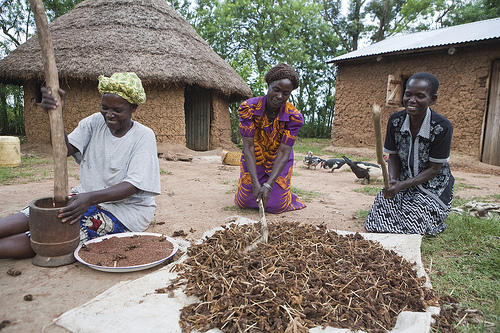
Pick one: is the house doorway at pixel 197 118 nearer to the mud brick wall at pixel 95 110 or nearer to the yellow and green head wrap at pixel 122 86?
the mud brick wall at pixel 95 110

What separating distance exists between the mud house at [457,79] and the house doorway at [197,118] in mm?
4461

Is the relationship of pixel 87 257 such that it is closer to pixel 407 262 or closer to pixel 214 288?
pixel 214 288

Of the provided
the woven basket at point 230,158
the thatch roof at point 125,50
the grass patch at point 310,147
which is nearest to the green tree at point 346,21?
the grass patch at point 310,147

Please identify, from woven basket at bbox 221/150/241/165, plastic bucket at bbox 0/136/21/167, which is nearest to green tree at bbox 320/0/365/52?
woven basket at bbox 221/150/241/165

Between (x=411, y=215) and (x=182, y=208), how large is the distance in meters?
2.26

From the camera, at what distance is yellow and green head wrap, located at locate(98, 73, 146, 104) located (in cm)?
215

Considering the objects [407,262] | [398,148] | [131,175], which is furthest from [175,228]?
[398,148]

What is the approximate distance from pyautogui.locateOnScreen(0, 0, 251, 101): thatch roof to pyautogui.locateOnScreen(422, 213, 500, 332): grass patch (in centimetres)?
696

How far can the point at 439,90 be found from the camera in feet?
27.1

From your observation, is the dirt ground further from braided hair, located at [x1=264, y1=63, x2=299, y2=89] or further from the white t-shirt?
braided hair, located at [x1=264, y1=63, x2=299, y2=89]

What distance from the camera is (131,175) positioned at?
2240mm

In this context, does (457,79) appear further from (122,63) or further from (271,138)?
(122,63)

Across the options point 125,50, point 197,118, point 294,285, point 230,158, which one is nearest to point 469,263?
point 294,285

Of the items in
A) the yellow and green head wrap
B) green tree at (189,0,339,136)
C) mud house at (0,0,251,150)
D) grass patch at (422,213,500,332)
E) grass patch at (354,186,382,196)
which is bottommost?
grass patch at (354,186,382,196)
